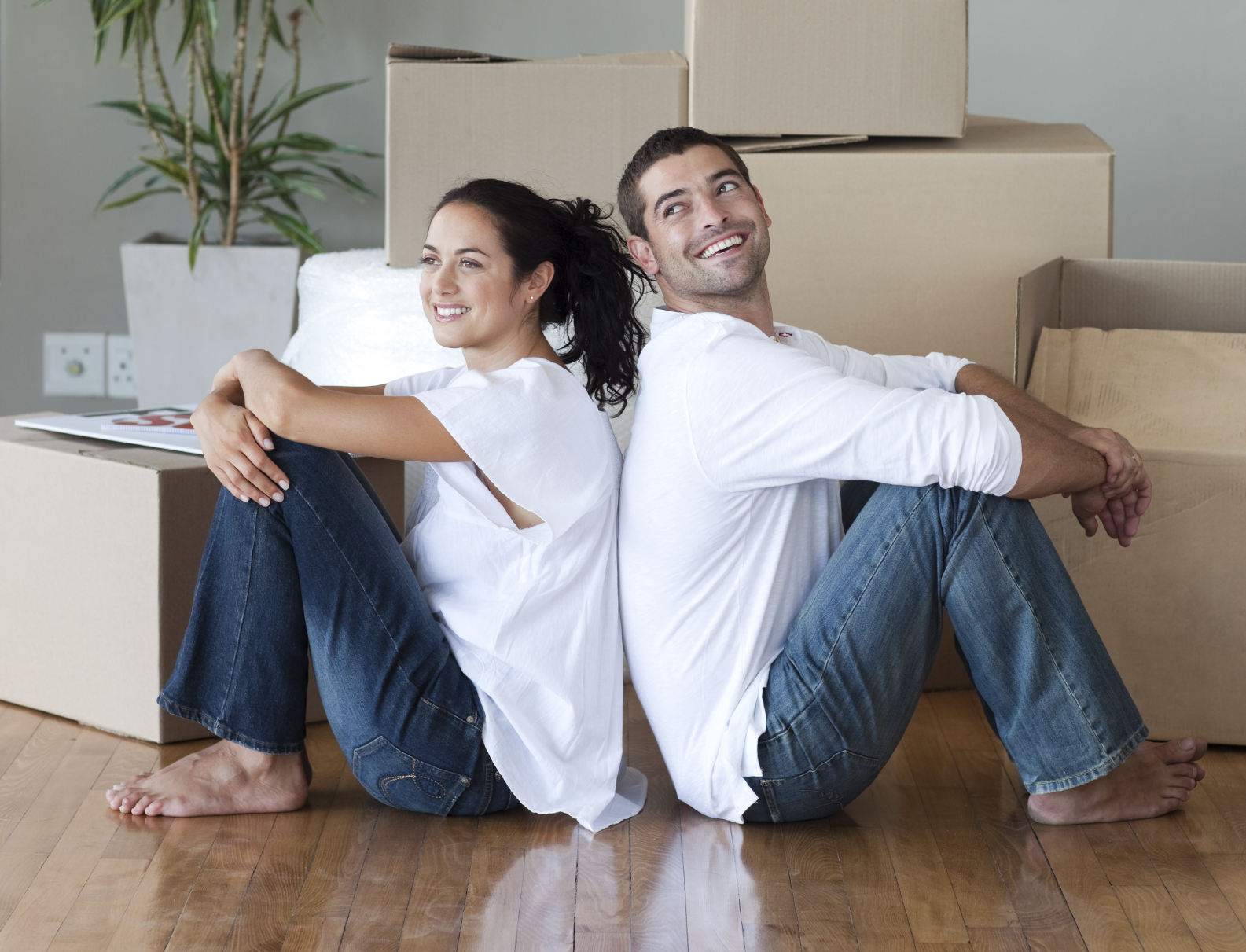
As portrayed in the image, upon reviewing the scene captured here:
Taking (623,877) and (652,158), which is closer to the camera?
(623,877)

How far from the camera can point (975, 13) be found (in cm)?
266

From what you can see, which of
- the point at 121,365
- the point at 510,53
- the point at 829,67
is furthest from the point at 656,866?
the point at 121,365

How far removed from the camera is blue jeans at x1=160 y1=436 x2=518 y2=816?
126cm

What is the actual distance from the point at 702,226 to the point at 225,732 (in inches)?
27.5

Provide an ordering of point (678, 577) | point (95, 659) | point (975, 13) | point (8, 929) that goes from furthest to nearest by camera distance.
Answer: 1. point (975, 13)
2. point (95, 659)
3. point (678, 577)
4. point (8, 929)

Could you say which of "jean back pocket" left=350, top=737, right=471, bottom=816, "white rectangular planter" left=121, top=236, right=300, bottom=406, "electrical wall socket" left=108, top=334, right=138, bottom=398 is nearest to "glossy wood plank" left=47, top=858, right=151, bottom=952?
"jean back pocket" left=350, top=737, right=471, bottom=816

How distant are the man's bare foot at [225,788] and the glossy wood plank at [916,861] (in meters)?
0.61

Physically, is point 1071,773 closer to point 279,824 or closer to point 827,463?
point 827,463

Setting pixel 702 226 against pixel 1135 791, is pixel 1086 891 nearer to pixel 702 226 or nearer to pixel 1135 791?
pixel 1135 791

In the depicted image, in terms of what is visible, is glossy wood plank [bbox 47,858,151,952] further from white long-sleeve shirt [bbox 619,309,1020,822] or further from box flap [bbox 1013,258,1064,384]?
box flap [bbox 1013,258,1064,384]

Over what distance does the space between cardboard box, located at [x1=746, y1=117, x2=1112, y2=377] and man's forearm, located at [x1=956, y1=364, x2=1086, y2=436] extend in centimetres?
32

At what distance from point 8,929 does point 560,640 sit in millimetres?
539

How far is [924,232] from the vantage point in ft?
5.95

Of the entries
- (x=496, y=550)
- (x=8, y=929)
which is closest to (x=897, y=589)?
(x=496, y=550)
